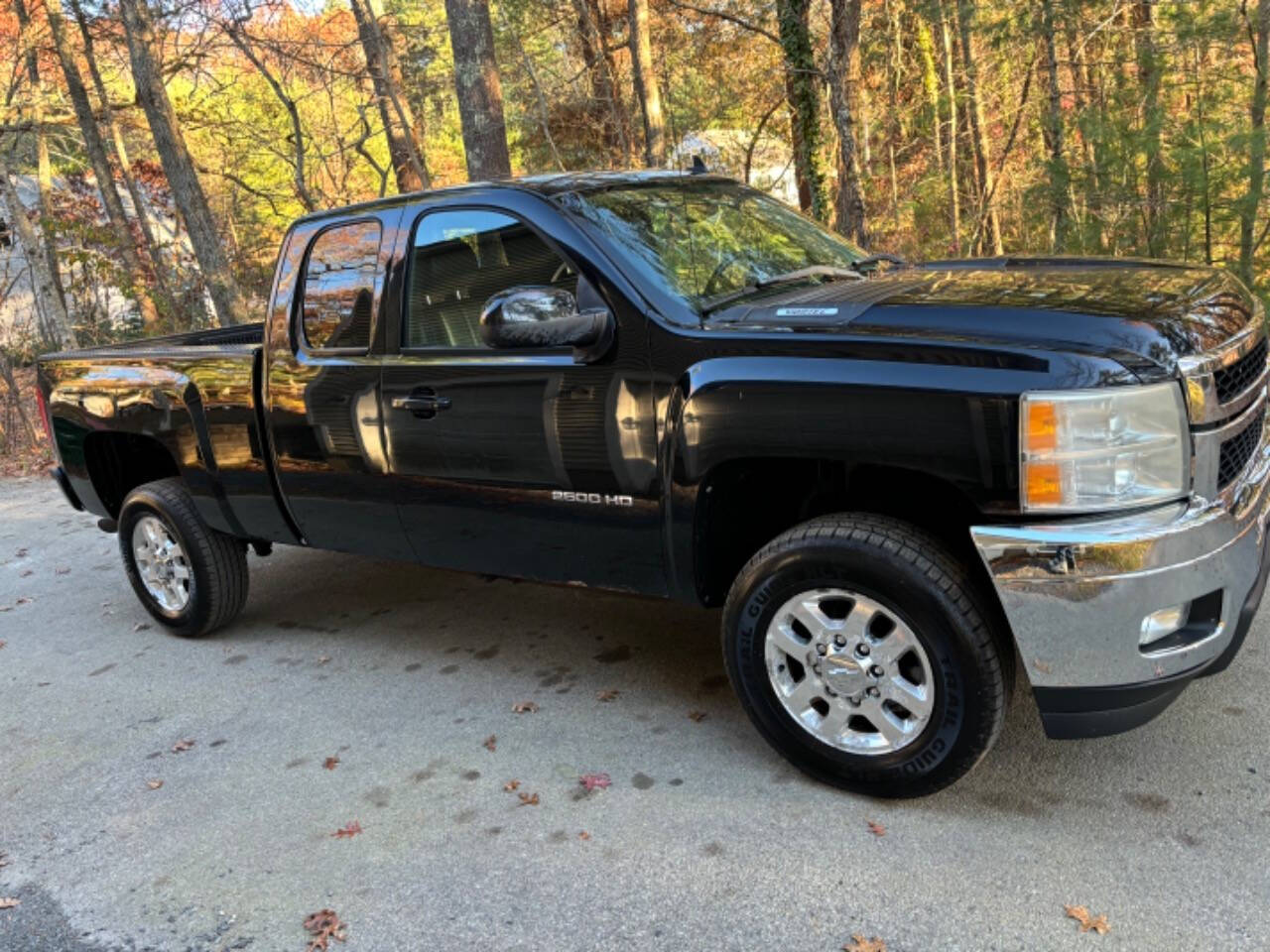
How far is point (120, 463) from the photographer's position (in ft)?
18.5

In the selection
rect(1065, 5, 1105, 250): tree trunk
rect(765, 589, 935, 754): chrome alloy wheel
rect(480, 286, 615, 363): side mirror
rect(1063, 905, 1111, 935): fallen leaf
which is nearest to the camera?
rect(1063, 905, 1111, 935): fallen leaf

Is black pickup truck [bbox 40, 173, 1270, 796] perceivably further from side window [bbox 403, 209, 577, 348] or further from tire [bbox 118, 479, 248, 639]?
tire [bbox 118, 479, 248, 639]

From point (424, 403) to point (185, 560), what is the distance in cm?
214

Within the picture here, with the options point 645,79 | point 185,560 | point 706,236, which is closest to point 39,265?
point 645,79

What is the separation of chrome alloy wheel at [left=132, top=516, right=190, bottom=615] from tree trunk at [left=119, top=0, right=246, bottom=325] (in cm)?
707

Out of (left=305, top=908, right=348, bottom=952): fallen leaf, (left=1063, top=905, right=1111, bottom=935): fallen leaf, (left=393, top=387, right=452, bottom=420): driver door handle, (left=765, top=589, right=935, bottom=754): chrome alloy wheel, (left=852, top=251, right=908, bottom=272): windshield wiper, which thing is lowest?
(left=1063, top=905, right=1111, bottom=935): fallen leaf

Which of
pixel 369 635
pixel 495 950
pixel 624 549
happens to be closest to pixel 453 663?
pixel 369 635

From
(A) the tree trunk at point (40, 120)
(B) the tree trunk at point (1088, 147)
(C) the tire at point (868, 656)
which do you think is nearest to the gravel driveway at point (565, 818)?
(C) the tire at point (868, 656)

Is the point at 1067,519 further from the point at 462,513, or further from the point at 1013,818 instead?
the point at 462,513

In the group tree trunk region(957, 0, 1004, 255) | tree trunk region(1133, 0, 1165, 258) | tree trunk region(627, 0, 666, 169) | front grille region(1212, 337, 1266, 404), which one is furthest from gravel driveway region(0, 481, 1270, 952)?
tree trunk region(957, 0, 1004, 255)

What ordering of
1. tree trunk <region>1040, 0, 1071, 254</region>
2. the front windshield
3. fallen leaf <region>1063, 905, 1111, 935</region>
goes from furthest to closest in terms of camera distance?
1. tree trunk <region>1040, 0, 1071, 254</region>
2. the front windshield
3. fallen leaf <region>1063, 905, 1111, 935</region>

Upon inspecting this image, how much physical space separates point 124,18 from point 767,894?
12.7 m

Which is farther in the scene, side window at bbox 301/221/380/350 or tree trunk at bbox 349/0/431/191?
tree trunk at bbox 349/0/431/191

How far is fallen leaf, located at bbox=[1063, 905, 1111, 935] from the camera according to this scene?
7.92ft
